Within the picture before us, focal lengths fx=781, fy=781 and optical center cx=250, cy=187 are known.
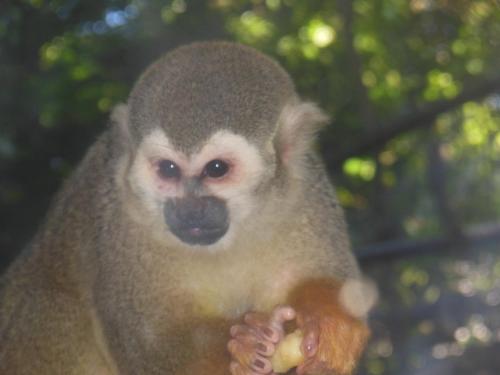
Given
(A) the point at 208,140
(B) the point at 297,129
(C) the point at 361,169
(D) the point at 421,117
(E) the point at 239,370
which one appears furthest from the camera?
(C) the point at 361,169

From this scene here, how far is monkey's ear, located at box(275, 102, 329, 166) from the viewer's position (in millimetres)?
2879

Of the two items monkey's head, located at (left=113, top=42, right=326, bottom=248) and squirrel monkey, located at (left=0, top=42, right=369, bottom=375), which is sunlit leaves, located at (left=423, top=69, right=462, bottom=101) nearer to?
squirrel monkey, located at (left=0, top=42, right=369, bottom=375)

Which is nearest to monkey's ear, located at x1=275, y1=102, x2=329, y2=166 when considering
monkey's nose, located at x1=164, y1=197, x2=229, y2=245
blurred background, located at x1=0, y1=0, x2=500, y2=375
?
monkey's nose, located at x1=164, y1=197, x2=229, y2=245

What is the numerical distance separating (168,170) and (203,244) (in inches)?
12.2

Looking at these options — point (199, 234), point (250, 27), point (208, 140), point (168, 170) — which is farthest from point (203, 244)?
point (250, 27)

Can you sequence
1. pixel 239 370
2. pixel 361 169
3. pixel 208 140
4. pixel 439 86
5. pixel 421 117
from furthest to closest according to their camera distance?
pixel 361 169, pixel 439 86, pixel 421 117, pixel 239 370, pixel 208 140

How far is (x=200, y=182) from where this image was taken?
264 centimetres

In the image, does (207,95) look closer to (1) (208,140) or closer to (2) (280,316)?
(1) (208,140)

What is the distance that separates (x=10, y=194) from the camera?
568cm

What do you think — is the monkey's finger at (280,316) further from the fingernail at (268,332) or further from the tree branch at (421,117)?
the tree branch at (421,117)

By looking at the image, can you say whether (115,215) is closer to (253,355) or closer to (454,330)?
(253,355)

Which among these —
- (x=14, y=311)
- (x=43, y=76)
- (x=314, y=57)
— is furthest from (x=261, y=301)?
(x=314, y=57)

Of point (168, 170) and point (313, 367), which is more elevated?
point (168, 170)

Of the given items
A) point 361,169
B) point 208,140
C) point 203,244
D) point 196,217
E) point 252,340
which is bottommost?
point 361,169
